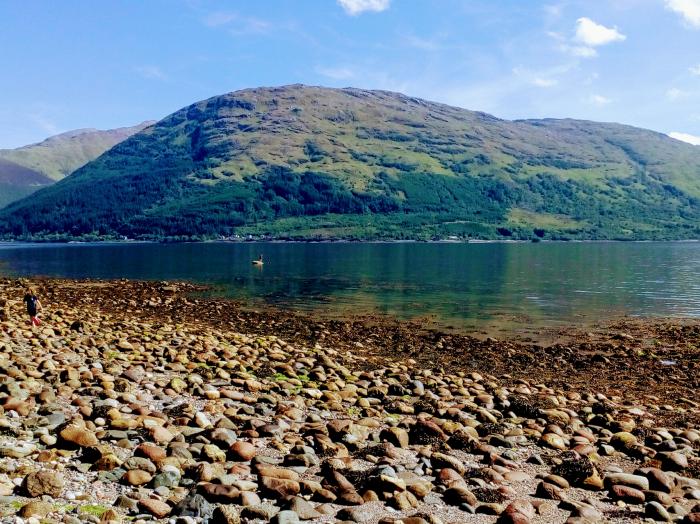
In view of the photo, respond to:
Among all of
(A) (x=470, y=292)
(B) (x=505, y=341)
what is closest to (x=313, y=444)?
(B) (x=505, y=341)

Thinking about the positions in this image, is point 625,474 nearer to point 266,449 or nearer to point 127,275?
point 266,449

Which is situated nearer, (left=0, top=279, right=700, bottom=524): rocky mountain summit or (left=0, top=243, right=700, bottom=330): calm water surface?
(left=0, top=279, right=700, bottom=524): rocky mountain summit

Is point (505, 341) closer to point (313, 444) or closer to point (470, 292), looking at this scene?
point (313, 444)

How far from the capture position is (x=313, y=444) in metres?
13.8

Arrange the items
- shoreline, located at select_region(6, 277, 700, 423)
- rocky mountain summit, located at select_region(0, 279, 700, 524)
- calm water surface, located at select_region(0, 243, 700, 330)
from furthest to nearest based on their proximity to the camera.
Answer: calm water surface, located at select_region(0, 243, 700, 330), shoreline, located at select_region(6, 277, 700, 423), rocky mountain summit, located at select_region(0, 279, 700, 524)

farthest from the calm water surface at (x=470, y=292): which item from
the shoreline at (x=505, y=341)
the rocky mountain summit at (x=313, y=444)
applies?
the rocky mountain summit at (x=313, y=444)

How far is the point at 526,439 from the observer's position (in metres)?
15.6

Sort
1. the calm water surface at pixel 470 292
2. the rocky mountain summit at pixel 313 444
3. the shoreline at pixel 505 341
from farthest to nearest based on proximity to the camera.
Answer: the calm water surface at pixel 470 292
the shoreline at pixel 505 341
the rocky mountain summit at pixel 313 444

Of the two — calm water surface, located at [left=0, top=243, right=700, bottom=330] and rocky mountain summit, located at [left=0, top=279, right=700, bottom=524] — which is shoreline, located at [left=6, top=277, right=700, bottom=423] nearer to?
calm water surface, located at [left=0, top=243, right=700, bottom=330]

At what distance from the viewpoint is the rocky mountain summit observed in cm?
1025

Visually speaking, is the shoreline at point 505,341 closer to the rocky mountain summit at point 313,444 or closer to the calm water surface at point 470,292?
the calm water surface at point 470,292

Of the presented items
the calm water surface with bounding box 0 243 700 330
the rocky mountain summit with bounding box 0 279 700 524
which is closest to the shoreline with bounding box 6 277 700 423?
the calm water surface with bounding box 0 243 700 330

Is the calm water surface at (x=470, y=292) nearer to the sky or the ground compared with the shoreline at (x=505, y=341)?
nearer to the sky

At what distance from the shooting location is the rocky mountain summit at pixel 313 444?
10.2 metres
